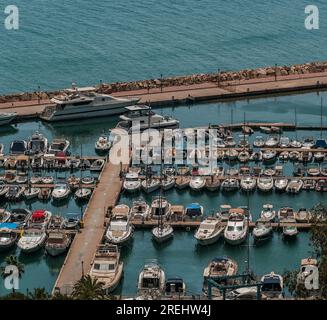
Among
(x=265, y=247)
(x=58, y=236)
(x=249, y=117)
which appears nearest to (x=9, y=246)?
(x=58, y=236)

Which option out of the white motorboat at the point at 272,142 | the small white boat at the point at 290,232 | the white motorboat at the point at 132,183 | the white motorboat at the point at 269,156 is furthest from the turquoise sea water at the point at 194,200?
the white motorboat at the point at 272,142

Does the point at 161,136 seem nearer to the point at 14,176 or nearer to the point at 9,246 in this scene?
the point at 14,176

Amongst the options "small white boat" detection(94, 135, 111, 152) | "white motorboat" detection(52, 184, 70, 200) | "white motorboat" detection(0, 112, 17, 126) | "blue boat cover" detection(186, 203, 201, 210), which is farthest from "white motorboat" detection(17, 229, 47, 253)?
"white motorboat" detection(0, 112, 17, 126)

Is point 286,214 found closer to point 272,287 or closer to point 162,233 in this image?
point 162,233

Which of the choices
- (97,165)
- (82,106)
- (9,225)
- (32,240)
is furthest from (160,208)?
(82,106)

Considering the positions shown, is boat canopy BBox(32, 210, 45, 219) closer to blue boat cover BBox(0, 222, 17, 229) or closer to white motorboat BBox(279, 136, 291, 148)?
blue boat cover BBox(0, 222, 17, 229)
